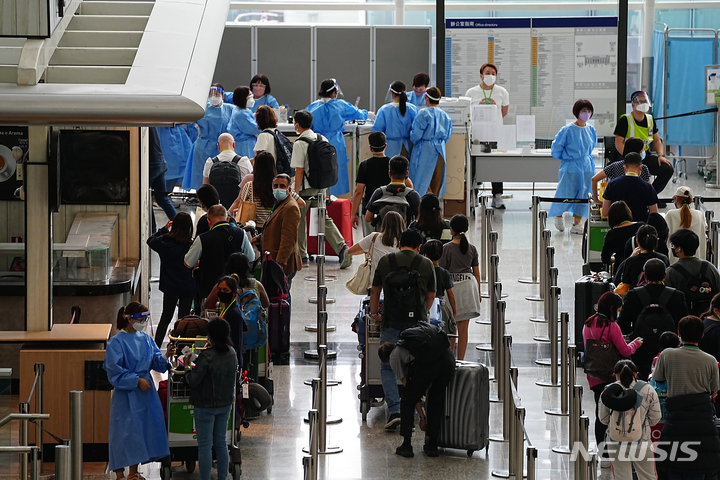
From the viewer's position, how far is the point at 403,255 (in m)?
8.16

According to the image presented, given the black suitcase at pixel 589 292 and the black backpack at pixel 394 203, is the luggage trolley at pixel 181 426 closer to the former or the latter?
the black suitcase at pixel 589 292

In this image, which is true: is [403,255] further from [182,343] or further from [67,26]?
[67,26]

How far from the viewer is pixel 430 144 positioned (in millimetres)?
14445

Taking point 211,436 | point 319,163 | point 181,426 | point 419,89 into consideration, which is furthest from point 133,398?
point 419,89

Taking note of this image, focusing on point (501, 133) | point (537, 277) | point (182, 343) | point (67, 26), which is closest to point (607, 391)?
point (182, 343)

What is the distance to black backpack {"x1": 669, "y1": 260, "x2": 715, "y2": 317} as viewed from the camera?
27.5 feet

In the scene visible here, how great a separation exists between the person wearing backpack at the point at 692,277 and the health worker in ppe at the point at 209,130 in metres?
6.94

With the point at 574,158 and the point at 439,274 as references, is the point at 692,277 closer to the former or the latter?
the point at 439,274

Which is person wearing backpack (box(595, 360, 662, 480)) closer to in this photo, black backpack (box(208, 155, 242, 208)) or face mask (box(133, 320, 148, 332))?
face mask (box(133, 320, 148, 332))

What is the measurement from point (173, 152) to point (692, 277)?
8.12 meters

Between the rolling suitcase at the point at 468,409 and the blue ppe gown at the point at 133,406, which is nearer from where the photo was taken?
the blue ppe gown at the point at 133,406

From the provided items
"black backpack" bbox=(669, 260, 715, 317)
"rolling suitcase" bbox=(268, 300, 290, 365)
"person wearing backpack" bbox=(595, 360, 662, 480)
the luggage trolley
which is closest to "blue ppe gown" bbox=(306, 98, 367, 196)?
"rolling suitcase" bbox=(268, 300, 290, 365)

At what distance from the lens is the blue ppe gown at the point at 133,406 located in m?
7.02

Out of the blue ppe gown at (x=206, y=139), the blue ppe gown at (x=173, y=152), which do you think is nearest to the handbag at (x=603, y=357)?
the blue ppe gown at (x=206, y=139)
